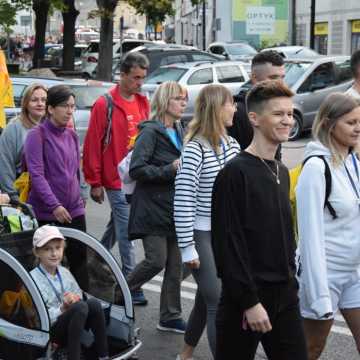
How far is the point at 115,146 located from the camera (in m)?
7.27

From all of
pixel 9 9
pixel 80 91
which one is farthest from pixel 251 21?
pixel 80 91

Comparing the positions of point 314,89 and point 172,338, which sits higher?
point 314,89

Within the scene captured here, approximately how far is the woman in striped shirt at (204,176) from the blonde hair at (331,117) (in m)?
0.80

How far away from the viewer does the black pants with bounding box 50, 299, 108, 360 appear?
508cm

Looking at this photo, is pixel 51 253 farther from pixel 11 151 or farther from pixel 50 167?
pixel 11 151

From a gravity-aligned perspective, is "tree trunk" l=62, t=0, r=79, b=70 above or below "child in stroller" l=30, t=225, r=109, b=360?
above

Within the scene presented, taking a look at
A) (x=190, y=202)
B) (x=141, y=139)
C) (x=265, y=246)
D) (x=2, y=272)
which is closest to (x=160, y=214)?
(x=141, y=139)

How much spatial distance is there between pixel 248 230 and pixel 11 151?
339cm

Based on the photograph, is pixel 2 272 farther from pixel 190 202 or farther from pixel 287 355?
pixel 287 355

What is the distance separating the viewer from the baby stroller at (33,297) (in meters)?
5.02

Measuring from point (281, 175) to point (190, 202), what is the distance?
3.89 feet

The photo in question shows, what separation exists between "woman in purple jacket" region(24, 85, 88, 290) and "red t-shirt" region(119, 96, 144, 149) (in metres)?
0.76

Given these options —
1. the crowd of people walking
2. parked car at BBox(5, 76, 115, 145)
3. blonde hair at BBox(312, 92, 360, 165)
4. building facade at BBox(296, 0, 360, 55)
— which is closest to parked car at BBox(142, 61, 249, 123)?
parked car at BBox(5, 76, 115, 145)

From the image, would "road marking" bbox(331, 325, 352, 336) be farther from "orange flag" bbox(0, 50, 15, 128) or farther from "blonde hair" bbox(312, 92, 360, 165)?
"orange flag" bbox(0, 50, 15, 128)
